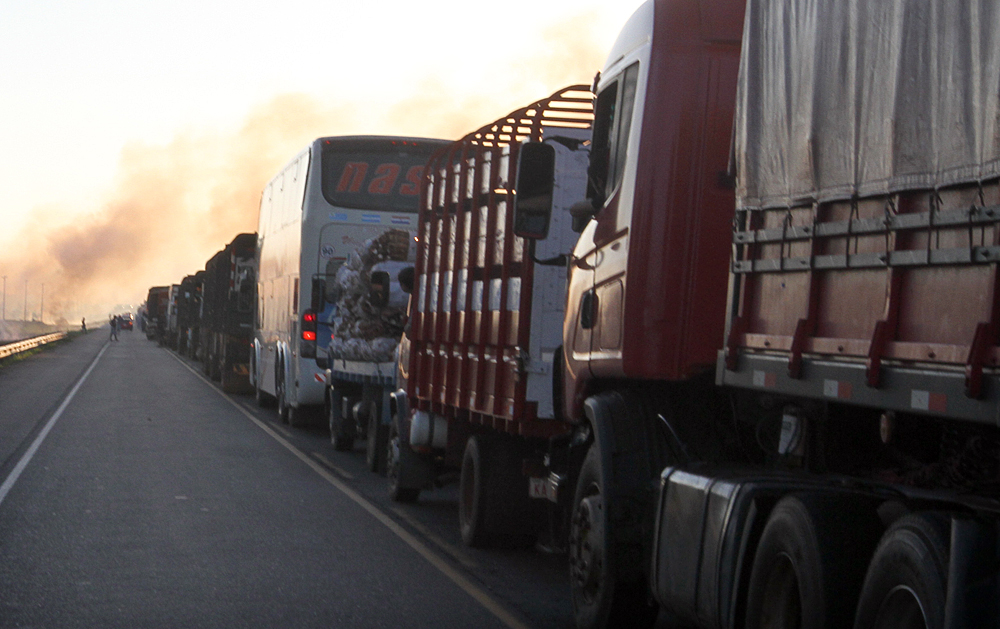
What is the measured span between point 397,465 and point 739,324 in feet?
23.3

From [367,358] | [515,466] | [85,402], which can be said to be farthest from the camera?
[85,402]

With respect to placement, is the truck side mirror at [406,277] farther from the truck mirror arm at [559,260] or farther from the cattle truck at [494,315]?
the truck mirror arm at [559,260]

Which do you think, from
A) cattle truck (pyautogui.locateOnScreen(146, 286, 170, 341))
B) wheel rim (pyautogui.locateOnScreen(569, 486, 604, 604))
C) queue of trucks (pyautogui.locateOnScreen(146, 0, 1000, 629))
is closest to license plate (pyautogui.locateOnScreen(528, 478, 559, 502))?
queue of trucks (pyautogui.locateOnScreen(146, 0, 1000, 629))

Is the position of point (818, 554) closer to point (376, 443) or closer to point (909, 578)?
point (909, 578)

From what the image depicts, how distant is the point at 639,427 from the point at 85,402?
837 inches

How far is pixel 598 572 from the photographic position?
22.9ft

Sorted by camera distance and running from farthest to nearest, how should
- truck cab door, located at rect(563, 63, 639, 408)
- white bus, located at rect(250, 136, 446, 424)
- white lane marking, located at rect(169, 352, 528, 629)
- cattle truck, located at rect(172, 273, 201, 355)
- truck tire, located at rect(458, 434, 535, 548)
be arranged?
cattle truck, located at rect(172, 273, 201, 355) < white bus, located at rect(250, 136, 446, 424) < truck tire, located at rect(458, 434, 535, 548) < white lane marking, located at rect(169, 352, 528, 629) < truck cab door, located at rect(563, 63, 639, 408)

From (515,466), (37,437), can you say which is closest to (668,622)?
(515,466)

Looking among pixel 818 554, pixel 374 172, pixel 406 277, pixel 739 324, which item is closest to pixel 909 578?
pixel 818 554

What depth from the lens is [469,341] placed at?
10539 mm

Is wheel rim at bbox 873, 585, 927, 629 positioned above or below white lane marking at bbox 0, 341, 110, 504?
above

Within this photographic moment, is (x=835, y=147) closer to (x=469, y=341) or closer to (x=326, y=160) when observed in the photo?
(x=469, y=341)

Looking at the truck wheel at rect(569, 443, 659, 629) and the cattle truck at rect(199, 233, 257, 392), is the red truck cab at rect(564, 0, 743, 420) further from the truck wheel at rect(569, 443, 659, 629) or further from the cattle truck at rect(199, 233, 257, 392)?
the cattle truck at rect(199, 233, 257, 392)

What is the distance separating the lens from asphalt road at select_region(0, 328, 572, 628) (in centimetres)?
773
